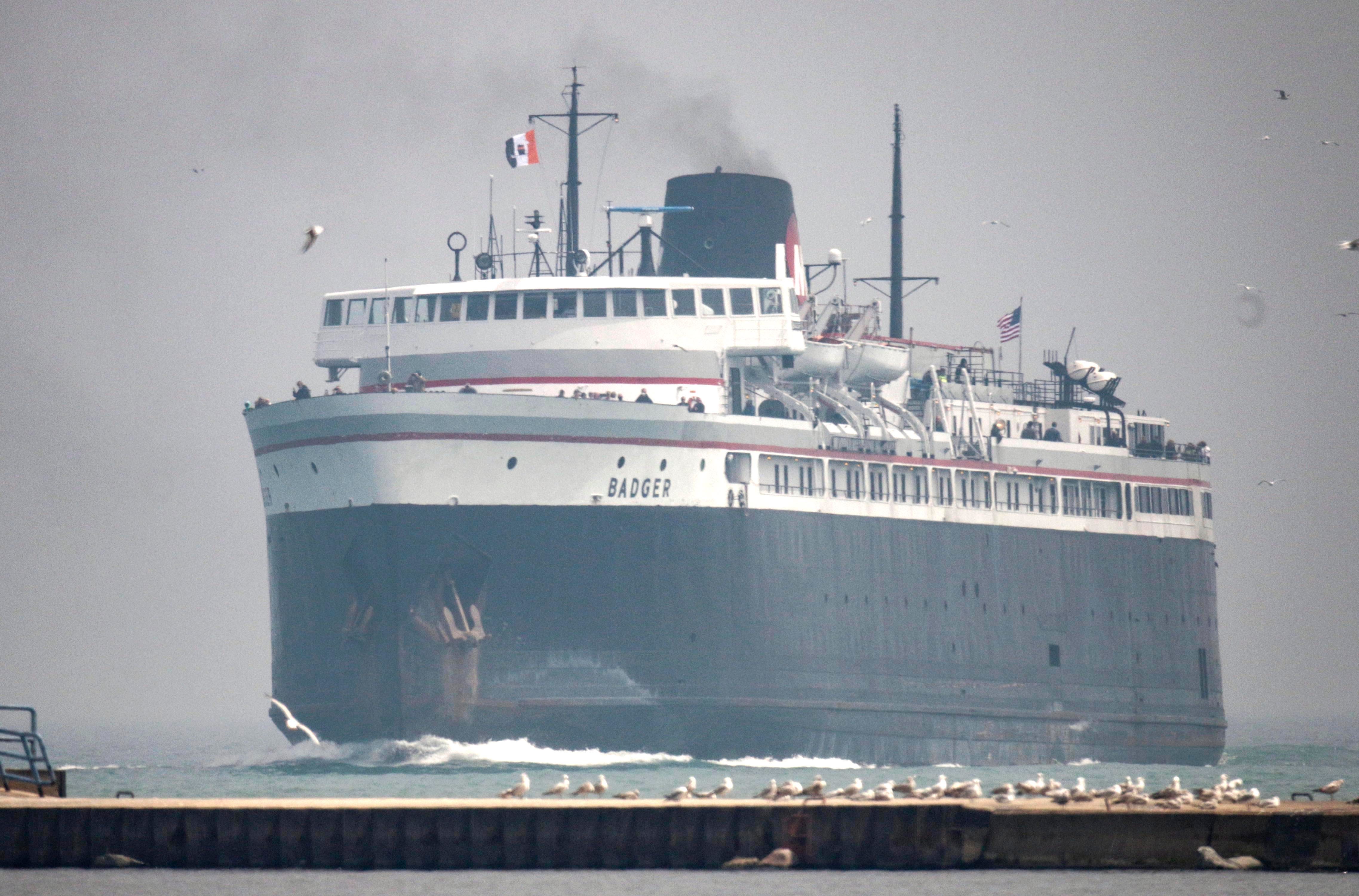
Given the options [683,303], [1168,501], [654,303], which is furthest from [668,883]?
[1168,501]

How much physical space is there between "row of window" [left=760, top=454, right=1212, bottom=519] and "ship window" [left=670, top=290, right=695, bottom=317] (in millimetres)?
3499

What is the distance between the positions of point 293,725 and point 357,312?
9.19 metres

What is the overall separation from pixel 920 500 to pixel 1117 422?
9538 mm

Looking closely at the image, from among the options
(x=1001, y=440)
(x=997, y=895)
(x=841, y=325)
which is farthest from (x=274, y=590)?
(x=997, y=895)

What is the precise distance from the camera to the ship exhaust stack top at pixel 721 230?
57625 millimetres

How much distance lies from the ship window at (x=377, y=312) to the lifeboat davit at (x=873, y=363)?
10.8m

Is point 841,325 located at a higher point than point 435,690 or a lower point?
higher

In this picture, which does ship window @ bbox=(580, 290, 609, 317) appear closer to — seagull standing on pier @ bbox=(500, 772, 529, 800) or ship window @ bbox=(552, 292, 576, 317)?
ship window @ bbox=(552, 292, 576, 317)

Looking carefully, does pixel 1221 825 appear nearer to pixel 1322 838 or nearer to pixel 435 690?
pixel 1322 838

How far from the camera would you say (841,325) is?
57.6 metres

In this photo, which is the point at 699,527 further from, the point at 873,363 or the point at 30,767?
the point at 30,767

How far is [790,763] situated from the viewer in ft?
173

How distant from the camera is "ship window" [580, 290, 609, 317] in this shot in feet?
172

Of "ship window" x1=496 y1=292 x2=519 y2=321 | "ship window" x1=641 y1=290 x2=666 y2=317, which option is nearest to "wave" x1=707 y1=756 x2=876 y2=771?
"ship window" x1=641 y1=290 x2=666 y2=317
